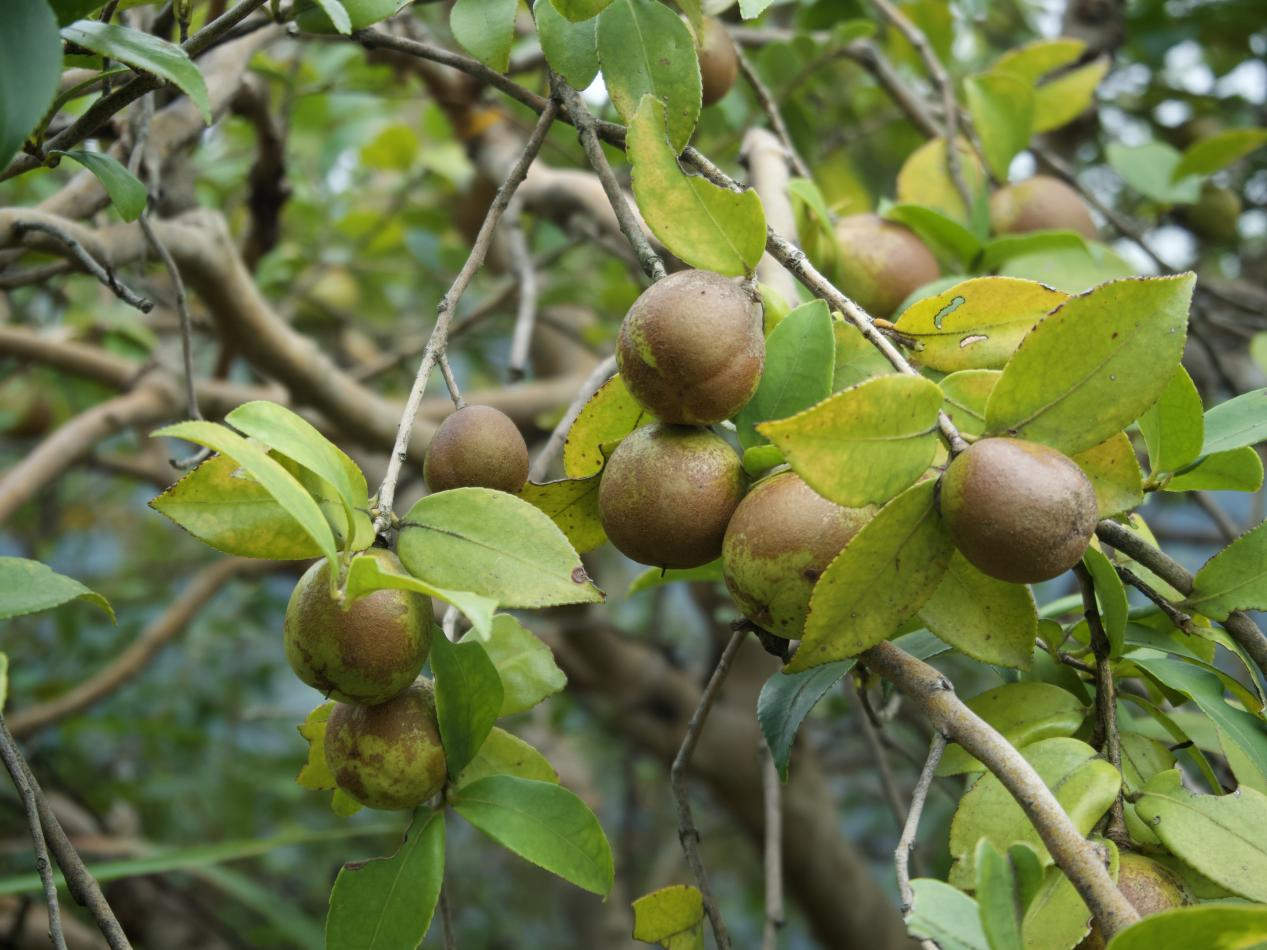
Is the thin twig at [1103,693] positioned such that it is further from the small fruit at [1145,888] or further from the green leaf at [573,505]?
the green leaf at [573,505]

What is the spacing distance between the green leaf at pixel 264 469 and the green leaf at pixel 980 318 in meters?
0.31

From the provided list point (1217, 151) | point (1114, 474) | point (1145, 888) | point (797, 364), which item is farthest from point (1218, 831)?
point (1217, 151)

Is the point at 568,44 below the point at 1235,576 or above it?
above

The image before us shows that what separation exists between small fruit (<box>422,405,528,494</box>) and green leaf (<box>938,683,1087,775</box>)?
269mm

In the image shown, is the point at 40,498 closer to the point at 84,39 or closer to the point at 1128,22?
the point at 84,39

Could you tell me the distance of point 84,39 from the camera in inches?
21.9

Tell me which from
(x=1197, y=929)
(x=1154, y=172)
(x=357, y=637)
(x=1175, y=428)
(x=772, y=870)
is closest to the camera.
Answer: (x=1197, y=929)

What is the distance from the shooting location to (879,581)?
482 millimetres

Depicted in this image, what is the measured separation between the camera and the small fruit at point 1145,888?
0.50 m

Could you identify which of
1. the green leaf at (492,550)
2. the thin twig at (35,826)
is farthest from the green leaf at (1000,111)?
the thin twig at (35,826)

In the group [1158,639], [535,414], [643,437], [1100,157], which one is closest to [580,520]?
[643,437]

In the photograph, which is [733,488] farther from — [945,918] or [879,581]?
[945,918]

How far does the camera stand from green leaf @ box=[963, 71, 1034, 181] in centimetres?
109

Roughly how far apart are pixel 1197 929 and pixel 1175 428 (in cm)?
29
